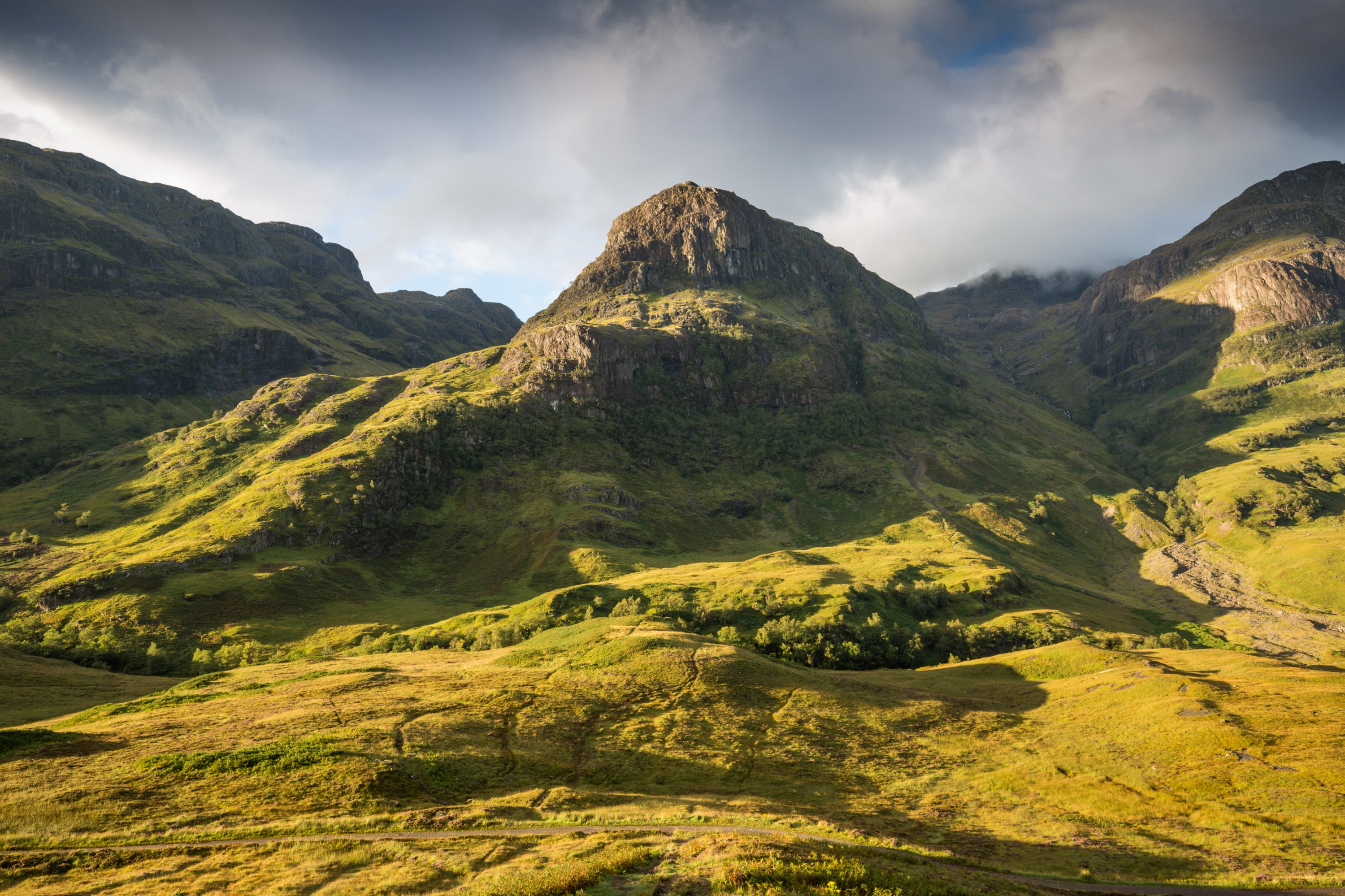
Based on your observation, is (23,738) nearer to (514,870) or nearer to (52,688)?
(52,688)

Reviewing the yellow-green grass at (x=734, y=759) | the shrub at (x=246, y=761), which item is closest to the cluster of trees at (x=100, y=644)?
the yellow-green grass at (x=734, y=759)

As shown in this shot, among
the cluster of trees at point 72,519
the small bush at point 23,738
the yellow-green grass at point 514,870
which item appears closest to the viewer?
the yellow-green grass at point 514,870

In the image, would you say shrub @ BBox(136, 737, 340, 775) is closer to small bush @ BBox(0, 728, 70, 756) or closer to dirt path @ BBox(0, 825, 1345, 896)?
dirt path @ BBox(0, 825, 1345, 896)

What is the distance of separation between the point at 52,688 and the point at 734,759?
81.6 metres

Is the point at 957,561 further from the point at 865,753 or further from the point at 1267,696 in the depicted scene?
the point at 865,753

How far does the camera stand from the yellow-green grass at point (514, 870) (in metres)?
24.2

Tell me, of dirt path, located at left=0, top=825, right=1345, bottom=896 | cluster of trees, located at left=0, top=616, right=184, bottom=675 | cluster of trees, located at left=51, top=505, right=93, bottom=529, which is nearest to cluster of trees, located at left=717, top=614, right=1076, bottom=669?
dirt path, located at left=0, top=825, right=1345, bottom=896

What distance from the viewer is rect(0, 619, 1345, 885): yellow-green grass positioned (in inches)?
1336

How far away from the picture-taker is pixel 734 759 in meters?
49.5

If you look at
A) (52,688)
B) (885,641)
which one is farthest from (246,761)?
(885,641)

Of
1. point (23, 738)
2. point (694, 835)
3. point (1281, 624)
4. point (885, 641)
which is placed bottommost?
point (1281, 624)

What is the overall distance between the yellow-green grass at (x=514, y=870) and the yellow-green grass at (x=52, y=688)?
49160 millimetres

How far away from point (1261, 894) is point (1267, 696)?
3609cm

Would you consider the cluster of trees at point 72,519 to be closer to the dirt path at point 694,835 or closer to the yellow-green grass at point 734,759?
the yellow-green grass at point 734,759
